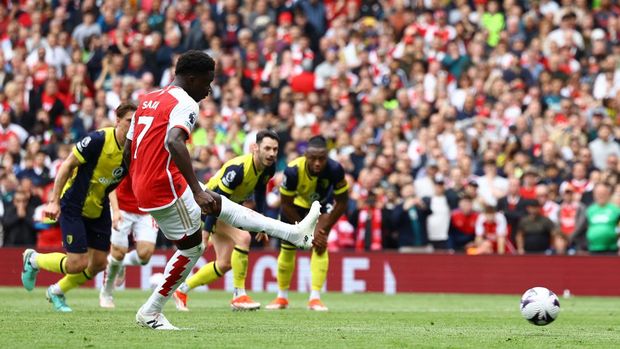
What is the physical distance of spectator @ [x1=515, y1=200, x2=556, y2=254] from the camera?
22.7m

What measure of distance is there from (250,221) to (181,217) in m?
Answer: 0.65

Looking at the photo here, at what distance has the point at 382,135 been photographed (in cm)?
2531

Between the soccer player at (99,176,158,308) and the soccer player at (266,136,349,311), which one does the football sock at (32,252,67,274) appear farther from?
the soccer player at (266,136,349,311)

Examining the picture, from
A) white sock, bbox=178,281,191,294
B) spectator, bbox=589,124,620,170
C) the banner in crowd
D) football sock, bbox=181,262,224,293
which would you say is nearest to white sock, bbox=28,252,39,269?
white sock, bbox=178,281,191,294

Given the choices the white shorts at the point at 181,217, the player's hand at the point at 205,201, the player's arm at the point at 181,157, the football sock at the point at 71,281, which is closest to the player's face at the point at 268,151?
the football sock at the point at 71,281

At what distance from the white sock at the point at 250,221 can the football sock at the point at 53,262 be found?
15.6ft

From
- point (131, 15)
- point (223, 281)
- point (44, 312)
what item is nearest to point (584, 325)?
point (44, 312)

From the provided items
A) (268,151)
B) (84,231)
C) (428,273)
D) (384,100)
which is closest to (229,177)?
(268,151)

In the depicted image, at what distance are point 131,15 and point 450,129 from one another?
9439 mm

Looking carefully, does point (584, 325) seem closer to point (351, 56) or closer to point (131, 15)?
point (351, 56)

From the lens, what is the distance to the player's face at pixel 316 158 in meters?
16.0

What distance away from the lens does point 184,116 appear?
430 inches

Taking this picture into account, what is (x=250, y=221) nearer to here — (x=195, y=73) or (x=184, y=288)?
(x=195, y=73)

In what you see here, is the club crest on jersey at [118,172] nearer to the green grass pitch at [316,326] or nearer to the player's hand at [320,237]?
the green grass pitch at [316,326]
